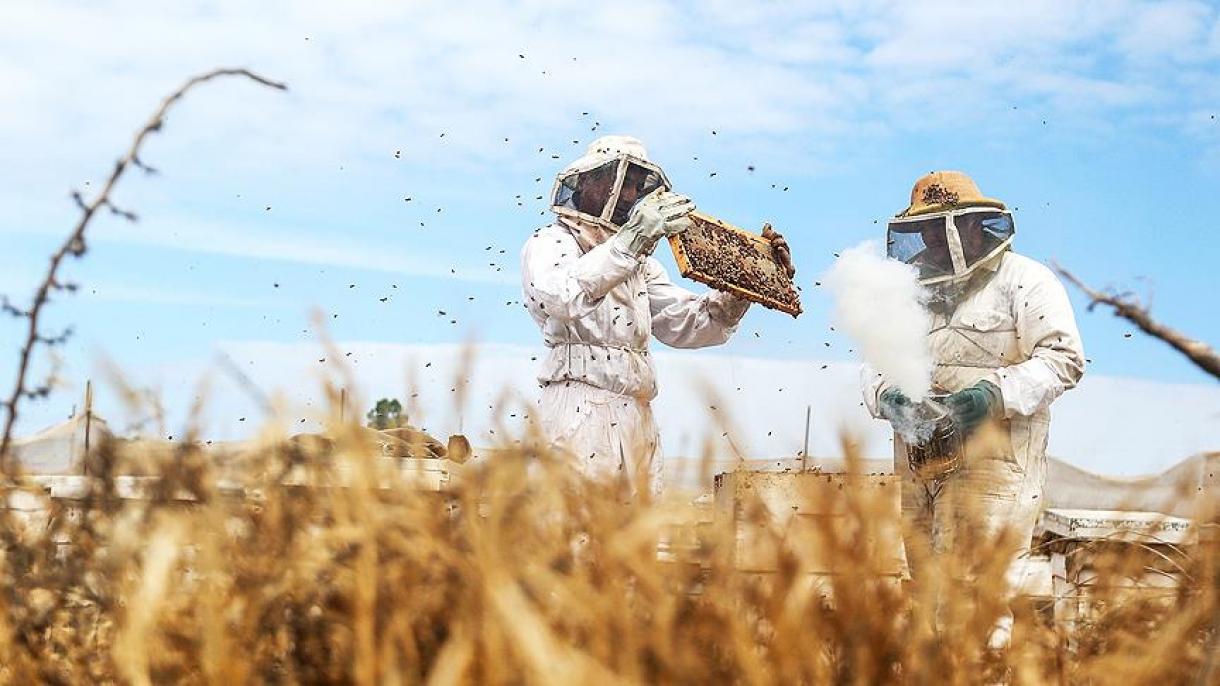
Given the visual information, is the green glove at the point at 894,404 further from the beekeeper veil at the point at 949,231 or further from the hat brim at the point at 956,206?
the hat brim at the point at 956,206

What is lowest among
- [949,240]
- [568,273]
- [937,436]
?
[937,436]

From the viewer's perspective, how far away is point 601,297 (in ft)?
19.1

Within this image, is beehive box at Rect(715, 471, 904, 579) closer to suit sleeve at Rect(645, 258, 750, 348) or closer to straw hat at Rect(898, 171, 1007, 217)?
suit sleeve at Rect(645, 258, 750, 348)

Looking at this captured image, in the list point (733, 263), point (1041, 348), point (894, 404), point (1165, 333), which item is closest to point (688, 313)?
point (733, 263)

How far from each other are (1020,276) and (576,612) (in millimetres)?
5296

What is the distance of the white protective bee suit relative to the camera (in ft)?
19.0

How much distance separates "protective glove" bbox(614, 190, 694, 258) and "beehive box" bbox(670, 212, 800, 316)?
102 millimetres

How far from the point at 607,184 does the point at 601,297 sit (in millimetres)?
689

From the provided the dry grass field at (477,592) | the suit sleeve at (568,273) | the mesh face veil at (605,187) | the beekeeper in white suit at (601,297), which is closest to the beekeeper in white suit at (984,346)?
Result: the beekeeper in white suit at (601,297)

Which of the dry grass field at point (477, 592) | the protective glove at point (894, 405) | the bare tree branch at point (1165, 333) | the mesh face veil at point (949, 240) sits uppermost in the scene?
the mesh face veil at point (949, 240)

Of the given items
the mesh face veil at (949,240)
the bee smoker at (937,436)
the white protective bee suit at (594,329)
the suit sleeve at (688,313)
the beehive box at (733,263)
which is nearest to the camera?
the white protective bee suit at (594,329)

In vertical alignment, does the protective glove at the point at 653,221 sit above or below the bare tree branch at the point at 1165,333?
above

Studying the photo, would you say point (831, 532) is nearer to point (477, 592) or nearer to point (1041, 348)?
point (477, 592)

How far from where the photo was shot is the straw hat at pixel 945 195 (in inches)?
257
